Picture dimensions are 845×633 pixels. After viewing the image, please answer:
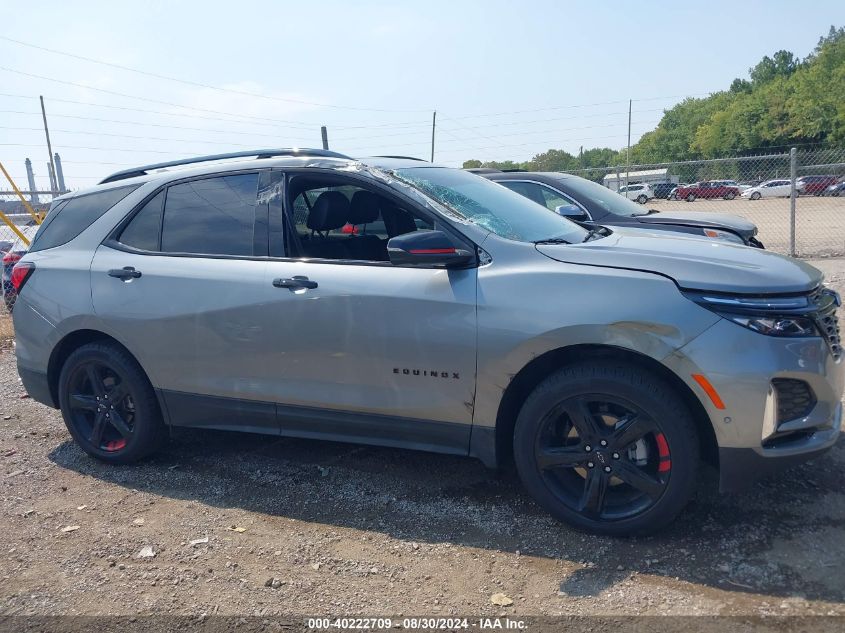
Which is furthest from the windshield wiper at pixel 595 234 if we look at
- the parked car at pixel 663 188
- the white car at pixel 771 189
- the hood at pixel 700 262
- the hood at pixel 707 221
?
the white car at pixel 771 189

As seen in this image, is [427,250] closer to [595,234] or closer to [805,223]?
[595,234]

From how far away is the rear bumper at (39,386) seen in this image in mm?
4719

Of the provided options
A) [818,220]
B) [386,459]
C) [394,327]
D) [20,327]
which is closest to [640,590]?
[394,327]

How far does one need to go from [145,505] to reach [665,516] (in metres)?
2.76

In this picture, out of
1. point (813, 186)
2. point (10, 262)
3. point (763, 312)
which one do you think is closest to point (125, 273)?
point (763, 312)

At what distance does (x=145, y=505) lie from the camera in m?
4.06

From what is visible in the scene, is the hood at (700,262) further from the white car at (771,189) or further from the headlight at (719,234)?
the white car at (771,189)

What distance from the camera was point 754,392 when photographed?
9.84 ft

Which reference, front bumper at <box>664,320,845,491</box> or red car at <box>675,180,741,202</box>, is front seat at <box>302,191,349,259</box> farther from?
red car at <box>675,180,741,202</box>

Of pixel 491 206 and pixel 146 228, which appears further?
pixel 146 228

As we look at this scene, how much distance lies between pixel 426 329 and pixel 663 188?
38.3 metres

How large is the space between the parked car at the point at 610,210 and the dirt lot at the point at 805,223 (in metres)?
5.47

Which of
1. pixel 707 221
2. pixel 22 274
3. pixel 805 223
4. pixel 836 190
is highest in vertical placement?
pixel 22 274

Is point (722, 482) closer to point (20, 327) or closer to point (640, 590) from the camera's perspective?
point (640, 590)
